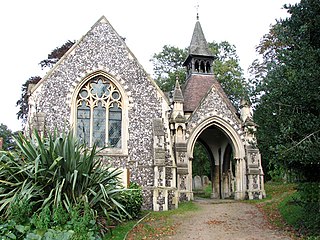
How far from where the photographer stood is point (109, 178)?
9555 mm

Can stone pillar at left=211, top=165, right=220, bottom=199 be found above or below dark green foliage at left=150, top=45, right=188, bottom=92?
below

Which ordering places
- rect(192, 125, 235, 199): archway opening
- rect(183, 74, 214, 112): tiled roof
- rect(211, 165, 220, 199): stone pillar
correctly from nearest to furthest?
rect(183, 74, 214, 112): tiled roof, rect(192, 125, 235, 199): archway opening, rect(211, 165, 220, 199): stone pillar

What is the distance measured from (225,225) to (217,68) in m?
20.4

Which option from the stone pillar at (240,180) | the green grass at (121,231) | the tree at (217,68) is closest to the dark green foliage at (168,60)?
the tree at (217,68)

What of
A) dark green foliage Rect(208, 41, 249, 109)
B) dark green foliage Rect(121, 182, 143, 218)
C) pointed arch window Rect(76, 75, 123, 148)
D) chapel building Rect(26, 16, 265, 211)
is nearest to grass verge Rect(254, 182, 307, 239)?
chapel building Rect(26, 16, 265, 211)

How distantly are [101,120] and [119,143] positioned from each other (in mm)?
1310

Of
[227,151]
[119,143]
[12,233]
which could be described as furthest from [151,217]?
[227,151]

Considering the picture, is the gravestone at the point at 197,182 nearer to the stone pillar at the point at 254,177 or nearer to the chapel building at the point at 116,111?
the stone pillar at the point at 254,177

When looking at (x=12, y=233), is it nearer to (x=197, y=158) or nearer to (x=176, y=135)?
(x=176, y=135)

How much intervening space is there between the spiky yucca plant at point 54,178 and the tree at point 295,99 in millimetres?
4187

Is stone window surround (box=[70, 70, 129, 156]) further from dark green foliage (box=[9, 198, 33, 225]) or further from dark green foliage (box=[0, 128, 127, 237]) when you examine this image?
dark green foliage (box=[9, 198, 33, 225])

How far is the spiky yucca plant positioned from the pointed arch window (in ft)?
20.9

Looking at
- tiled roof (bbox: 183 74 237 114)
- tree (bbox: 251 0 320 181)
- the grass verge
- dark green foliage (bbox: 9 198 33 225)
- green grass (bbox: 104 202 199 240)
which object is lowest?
green grass (bbox: 104 202 199 240)

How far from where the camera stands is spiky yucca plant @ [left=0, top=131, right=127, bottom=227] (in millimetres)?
8445
